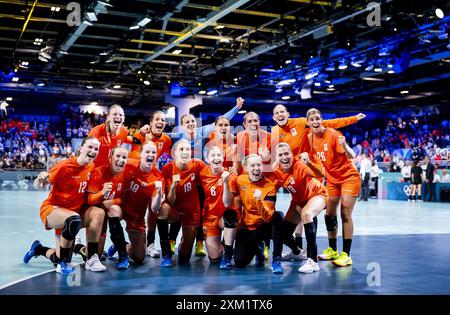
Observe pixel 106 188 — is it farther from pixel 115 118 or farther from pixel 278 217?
pixel 278 217

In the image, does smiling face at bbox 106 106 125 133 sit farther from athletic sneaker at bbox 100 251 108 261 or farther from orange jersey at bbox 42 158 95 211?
athletic sneaker at bbox 100 251 108 261

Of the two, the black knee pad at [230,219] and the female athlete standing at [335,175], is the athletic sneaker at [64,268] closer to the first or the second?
the black knee pad at [230,219]

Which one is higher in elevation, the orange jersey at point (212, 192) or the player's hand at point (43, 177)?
the player's hand at point (43, 177)

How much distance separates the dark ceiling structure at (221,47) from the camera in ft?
42.2

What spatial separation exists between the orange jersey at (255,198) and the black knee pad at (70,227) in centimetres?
167

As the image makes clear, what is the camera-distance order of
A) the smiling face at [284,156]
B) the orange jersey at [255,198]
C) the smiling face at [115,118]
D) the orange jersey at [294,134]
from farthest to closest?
the orange jersey at [294,134] → the smiling face at [115,118] → the orange jersey at [255,198] → the smiling face at [284,156]

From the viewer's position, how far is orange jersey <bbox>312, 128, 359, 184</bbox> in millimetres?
5801

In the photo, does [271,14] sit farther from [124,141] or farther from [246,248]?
[246,248]

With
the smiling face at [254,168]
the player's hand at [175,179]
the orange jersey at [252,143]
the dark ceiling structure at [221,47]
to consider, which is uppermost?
the dark ceiling structure at [221,47]

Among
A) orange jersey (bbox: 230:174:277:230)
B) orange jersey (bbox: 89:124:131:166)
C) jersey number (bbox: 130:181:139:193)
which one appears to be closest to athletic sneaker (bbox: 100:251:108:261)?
jersey number (bbox: 130:181:139:193)

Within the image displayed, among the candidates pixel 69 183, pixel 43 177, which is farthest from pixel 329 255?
pixel 43 177

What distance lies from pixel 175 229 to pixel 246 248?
105cm

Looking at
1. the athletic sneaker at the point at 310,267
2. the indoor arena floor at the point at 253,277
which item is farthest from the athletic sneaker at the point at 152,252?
the athletic sneaker at the point at 310,267

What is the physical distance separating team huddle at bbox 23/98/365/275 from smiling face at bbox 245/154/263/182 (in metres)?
0.01
